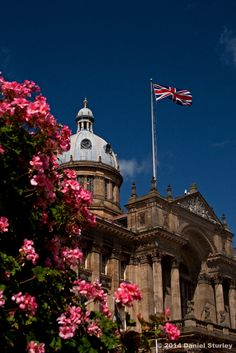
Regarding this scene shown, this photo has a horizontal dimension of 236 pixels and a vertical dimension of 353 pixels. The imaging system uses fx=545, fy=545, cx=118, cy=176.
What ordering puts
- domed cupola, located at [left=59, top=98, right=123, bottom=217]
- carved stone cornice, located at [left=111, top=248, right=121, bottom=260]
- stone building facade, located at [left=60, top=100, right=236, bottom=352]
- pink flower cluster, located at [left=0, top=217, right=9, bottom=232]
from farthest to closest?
domed cupola, located at [left=59, top=98, right=123, bottom=217] < carved stone cornice, located at [left=111, top=248, right=121, bottom=260] < stone building facade, located at [left=60, top=100, right=236, bottom=352] < pink flower cluster, located at [left=0, top=217, right=9, bottom=232]

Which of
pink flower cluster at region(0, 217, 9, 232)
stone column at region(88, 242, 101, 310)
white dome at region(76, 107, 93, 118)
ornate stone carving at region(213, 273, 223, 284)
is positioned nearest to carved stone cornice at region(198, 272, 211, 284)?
ornate stone carving at region(213, 273, 223, 284)

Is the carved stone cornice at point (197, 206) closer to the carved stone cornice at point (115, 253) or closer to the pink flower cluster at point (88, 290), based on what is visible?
the carved stone cornice at point (115, 253)

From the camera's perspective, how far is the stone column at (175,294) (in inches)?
1811

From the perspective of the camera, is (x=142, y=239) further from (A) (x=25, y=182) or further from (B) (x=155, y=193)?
(A) (x=25, y=182)

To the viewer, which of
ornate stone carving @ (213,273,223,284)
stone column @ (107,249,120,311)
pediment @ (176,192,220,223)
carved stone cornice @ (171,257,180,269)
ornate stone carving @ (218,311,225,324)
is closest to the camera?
stone column @ (107,249,120,311)

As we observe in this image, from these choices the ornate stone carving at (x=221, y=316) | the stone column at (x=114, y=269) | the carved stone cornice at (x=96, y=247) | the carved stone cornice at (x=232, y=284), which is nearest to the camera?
the carved stone cornice at (x=96, y=247)

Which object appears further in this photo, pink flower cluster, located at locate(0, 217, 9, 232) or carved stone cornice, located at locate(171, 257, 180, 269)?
carved stone cornice, located at locate(171, 257, 180, 269)

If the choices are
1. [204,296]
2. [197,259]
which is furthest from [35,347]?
[197,259]

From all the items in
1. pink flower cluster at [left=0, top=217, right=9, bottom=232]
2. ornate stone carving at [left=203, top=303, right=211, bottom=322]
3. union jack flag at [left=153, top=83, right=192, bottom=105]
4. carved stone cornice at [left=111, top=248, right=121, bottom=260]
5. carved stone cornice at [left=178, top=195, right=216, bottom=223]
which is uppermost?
union jack flag at [left=153, top=83, right=192, bottom=105]

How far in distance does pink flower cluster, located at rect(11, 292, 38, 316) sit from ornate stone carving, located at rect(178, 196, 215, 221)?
41068 mm

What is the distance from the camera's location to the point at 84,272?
42125 mm

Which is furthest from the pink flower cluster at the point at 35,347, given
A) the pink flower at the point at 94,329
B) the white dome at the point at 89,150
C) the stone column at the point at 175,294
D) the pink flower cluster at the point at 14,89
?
the white dome at the point at 89,150

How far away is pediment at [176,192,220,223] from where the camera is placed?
169ft

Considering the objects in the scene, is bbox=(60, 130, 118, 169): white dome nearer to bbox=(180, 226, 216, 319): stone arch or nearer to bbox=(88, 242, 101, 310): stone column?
bbox=(180, 226, 216, 319): stone arch
